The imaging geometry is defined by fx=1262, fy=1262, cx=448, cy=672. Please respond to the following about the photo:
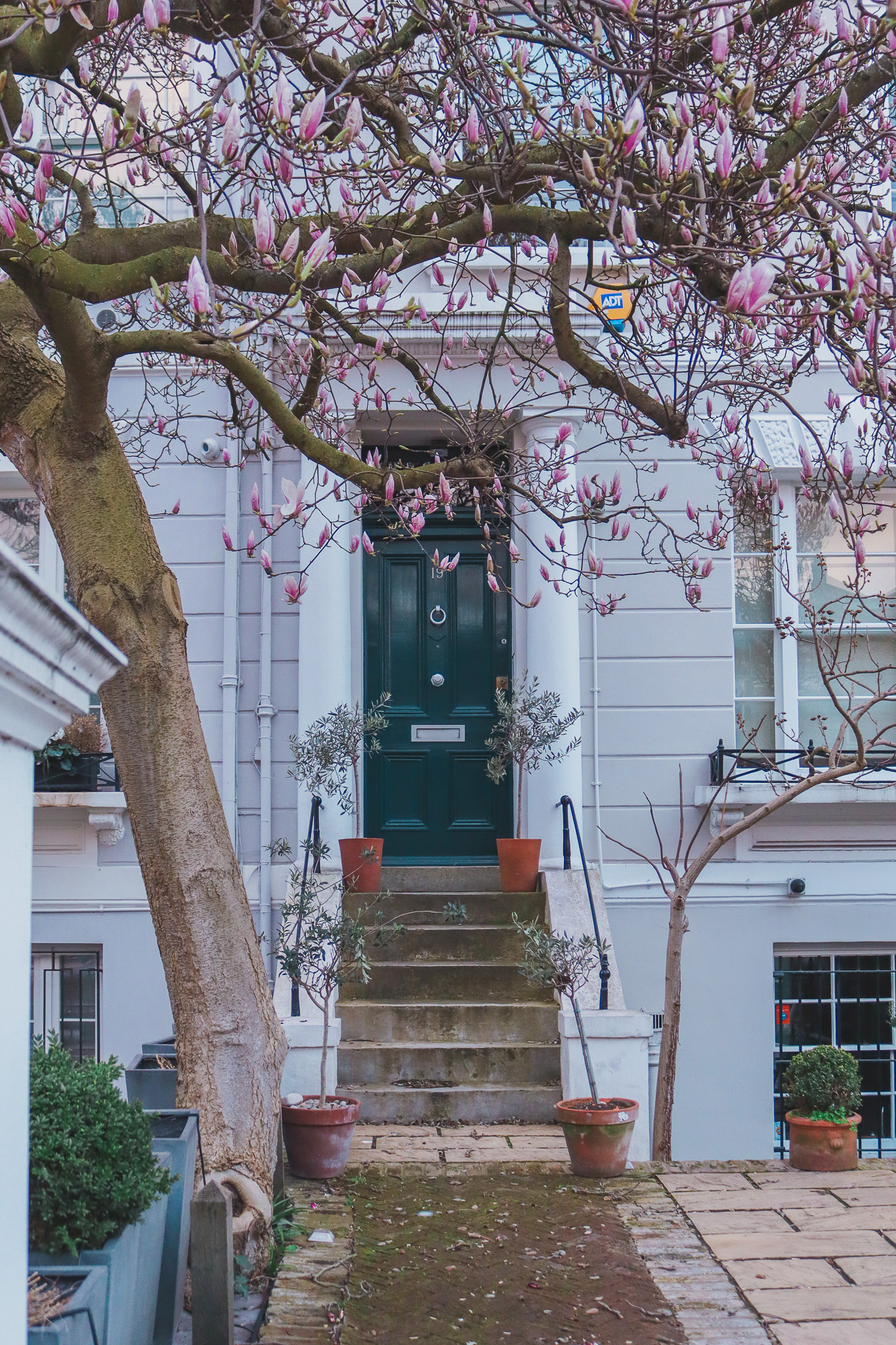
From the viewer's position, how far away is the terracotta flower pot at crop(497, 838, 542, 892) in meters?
8.85

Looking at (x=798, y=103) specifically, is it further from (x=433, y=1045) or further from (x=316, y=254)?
(x=433, y=1045)

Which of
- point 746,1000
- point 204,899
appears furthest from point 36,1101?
point 746,1000

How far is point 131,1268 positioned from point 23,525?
22.9 ft

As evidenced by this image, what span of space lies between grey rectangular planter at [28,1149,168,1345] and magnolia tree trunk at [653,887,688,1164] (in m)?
3.41

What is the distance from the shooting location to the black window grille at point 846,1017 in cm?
914

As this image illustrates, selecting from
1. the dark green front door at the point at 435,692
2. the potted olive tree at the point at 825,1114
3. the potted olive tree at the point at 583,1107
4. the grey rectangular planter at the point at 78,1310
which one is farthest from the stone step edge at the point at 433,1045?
the grey rectangular planter at the point at 78,1310

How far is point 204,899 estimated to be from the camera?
5.19 meters

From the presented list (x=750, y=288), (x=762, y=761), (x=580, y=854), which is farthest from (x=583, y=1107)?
(x=750, y=288)

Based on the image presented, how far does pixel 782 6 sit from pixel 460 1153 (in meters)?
5.67

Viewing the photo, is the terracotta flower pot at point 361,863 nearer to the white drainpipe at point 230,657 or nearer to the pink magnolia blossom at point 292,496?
the white drainpipe at point 230,657

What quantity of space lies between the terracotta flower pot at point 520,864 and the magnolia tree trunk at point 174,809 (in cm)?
371

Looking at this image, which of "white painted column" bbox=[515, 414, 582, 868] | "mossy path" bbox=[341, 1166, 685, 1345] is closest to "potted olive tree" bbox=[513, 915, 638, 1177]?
"mossy path" bbox=[341, 1166, 685, 1345]

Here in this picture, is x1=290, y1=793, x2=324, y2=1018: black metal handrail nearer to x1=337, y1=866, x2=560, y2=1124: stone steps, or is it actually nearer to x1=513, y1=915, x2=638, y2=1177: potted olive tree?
x1=337, y1=866, x2=560, y2=1124: stone steps

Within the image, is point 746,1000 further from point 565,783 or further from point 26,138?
point 26,138
